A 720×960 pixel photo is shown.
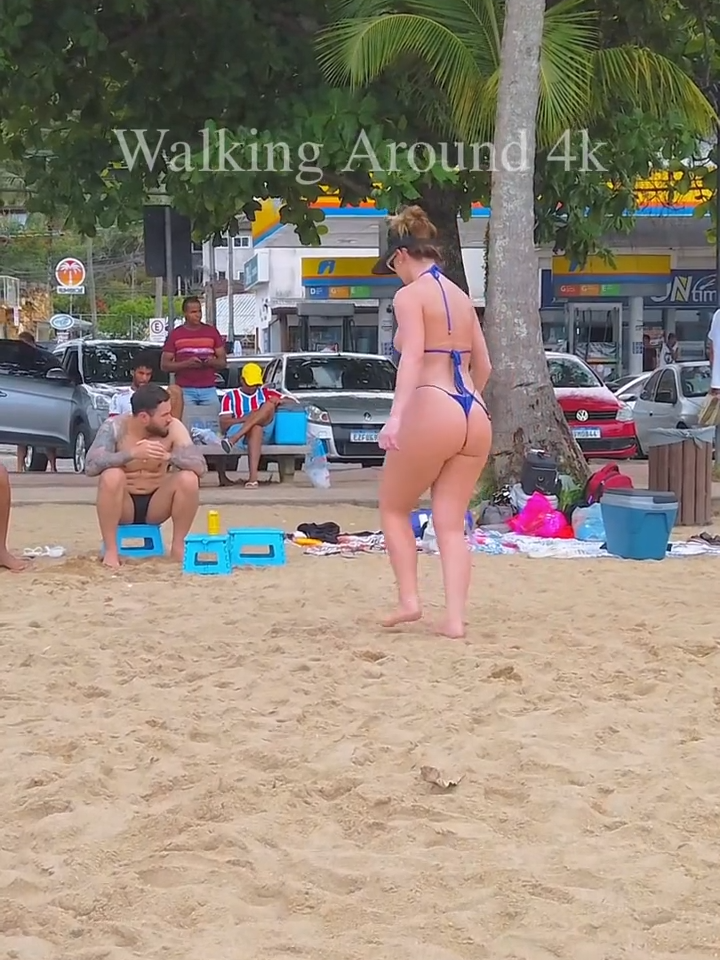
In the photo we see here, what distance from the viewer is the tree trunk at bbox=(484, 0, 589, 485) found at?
10.5 meters

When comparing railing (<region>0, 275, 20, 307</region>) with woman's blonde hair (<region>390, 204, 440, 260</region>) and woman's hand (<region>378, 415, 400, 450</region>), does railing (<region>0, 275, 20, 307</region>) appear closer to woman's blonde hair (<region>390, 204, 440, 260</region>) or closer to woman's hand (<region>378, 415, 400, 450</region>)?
woman's blonde hair (<region>390, 204, 440, 260</region>)

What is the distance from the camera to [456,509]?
19.3ft

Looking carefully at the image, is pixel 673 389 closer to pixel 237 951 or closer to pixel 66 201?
pixel 66 201

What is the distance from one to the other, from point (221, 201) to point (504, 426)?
3.56m

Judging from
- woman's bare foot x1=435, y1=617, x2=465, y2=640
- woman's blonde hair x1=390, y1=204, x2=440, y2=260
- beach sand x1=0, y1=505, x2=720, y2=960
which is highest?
woman's blonde hair x1=390, y1=204, x2=440, y2=260

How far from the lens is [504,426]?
Result: 35.8 ft

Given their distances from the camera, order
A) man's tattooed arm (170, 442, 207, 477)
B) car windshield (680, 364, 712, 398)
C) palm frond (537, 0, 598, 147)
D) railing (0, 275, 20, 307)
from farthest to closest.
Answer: railing (0, 275, 20, 307)
car windshield (680, 364, 712, 398)
palm frond (537, 0, 598, 147)
man's tattooed arm (170, 442, 207, 477)

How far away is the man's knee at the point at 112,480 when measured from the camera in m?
7.84

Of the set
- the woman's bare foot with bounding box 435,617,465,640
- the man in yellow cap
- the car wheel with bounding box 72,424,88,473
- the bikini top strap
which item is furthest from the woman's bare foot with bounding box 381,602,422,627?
the car wheel with bounding box 72,424,88,473

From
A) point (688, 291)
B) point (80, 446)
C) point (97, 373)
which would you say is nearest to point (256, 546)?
point (80, 446)

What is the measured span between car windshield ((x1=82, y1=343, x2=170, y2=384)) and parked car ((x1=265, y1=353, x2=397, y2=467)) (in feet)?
5.59

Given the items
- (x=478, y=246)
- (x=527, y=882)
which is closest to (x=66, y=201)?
(x=527, y=882)

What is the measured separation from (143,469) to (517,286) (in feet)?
13.2

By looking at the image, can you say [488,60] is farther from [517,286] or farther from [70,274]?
[70,274]
